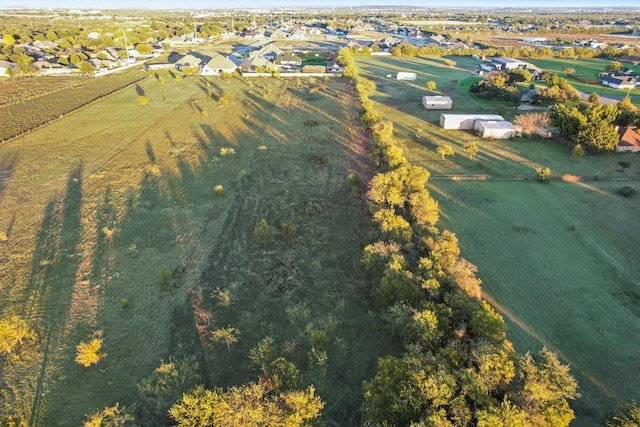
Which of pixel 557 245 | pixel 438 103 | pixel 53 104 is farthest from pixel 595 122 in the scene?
pixel 53 104

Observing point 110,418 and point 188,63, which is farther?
point 188,63

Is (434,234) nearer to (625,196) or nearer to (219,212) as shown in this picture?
(219,212)

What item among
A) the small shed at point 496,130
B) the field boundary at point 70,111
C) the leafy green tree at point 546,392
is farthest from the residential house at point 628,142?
the field boundary at point 70,111

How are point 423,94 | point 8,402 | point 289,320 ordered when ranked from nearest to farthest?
point 8,402
point 289,320
point 423,94

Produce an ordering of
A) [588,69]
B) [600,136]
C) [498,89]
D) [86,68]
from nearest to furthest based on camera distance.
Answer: [600,136] → [498,89] → [86,68] → [588,69]

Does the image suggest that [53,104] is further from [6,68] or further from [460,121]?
[460,121]

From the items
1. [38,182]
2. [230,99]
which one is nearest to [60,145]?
[38,182]
